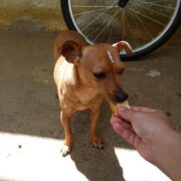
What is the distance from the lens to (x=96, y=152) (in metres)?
3.09

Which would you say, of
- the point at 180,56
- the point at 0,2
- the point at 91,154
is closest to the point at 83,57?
the point at 91,154

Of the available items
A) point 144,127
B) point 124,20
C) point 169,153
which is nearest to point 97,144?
point 144,127

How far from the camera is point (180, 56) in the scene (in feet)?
13.4

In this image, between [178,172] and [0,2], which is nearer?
[178,172]

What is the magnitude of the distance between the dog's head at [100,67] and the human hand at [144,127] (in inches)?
13.4

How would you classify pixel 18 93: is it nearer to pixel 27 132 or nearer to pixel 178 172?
pixel 27 132

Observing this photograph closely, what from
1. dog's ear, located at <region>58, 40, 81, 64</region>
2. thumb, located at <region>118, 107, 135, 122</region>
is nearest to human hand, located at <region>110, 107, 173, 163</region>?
thumb, located at <region>118, 107, 135, 122</region>

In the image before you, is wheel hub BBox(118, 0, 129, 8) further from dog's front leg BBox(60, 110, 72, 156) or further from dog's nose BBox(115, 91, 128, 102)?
dog's nose BBox(115, 91, 128, 102)

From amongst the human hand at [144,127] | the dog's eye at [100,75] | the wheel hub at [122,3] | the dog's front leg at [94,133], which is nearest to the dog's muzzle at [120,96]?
the dog's eye at [100,75]

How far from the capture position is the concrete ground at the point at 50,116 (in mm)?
2947

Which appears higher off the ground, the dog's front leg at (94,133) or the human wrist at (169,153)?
the human wrist at (169,153)

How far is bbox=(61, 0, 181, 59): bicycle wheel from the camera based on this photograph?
161 inches

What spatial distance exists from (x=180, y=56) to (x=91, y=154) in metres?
1.60

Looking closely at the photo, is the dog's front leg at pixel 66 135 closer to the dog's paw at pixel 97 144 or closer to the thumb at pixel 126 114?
the dog's paw at pixel 97 144
